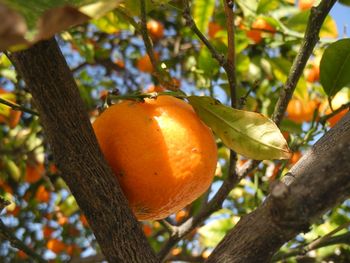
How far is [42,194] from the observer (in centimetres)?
242

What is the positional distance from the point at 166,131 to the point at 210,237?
95cm

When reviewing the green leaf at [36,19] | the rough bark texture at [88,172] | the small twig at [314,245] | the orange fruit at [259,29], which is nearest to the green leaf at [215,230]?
the small twig at [314,245]

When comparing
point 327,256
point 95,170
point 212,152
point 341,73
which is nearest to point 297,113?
point 327,256

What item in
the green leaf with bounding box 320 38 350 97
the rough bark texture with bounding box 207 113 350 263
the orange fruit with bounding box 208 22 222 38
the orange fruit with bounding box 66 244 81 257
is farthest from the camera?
the orange fruit with bounding box 66 244 81 257

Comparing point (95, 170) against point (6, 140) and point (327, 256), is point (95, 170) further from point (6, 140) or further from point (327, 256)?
point (6, 140)

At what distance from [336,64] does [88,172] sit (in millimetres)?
667

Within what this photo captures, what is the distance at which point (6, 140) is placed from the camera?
217 centimetres

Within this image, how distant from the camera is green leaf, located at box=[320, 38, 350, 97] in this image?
1128 mm

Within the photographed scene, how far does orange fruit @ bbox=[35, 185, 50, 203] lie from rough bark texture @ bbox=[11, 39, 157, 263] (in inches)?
65.5

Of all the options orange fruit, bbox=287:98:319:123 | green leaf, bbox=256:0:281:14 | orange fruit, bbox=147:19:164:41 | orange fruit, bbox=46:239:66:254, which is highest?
orange fruit, bbox=147:19:164:41

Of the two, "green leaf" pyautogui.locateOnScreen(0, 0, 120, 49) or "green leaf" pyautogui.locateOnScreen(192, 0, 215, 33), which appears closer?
"green leaf" pyautogui.locateOnScreen(0, 0, 120, 49)

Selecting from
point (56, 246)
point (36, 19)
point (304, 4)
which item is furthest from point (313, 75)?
point (36, 19)

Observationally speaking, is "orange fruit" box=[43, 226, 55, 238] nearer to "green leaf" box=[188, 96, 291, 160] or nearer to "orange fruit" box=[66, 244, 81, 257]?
"orange fruit" box=[66, 244, 81, 257]

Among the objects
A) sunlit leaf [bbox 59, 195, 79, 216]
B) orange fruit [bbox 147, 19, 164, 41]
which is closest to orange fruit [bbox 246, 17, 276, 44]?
orange fruit [bbox 147, 19, 164, 41]
